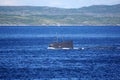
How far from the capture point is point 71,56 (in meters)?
128

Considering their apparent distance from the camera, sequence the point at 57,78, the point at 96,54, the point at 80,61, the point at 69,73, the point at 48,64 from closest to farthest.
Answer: the point at 57,78 → the point at 69,73 → the point at 48,64 → the point at 80,61 → the point at 96,54

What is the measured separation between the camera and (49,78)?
85.2m

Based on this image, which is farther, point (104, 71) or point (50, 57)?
point (50, 57)

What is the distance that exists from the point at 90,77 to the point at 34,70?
556 inches

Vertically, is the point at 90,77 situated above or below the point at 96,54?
above

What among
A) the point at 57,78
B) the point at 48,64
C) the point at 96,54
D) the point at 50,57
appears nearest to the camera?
the point at 57,78

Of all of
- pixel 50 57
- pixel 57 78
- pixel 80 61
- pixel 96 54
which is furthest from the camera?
pixel 96 54

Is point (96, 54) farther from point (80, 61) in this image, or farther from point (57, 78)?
point (57, 78)

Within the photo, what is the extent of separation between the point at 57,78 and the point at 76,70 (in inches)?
483

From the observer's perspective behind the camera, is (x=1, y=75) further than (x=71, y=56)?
No

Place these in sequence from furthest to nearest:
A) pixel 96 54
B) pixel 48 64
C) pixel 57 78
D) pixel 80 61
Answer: pixel 96 54 < pixel 80 61 < pixel 48 64 < pixel 57 78

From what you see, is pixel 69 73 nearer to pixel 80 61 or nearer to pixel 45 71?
pixel 45 71

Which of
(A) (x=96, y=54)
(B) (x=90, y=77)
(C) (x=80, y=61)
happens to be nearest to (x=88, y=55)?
(A) (x=96, y=54)

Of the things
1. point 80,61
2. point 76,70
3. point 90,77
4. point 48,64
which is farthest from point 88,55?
point 90,77
